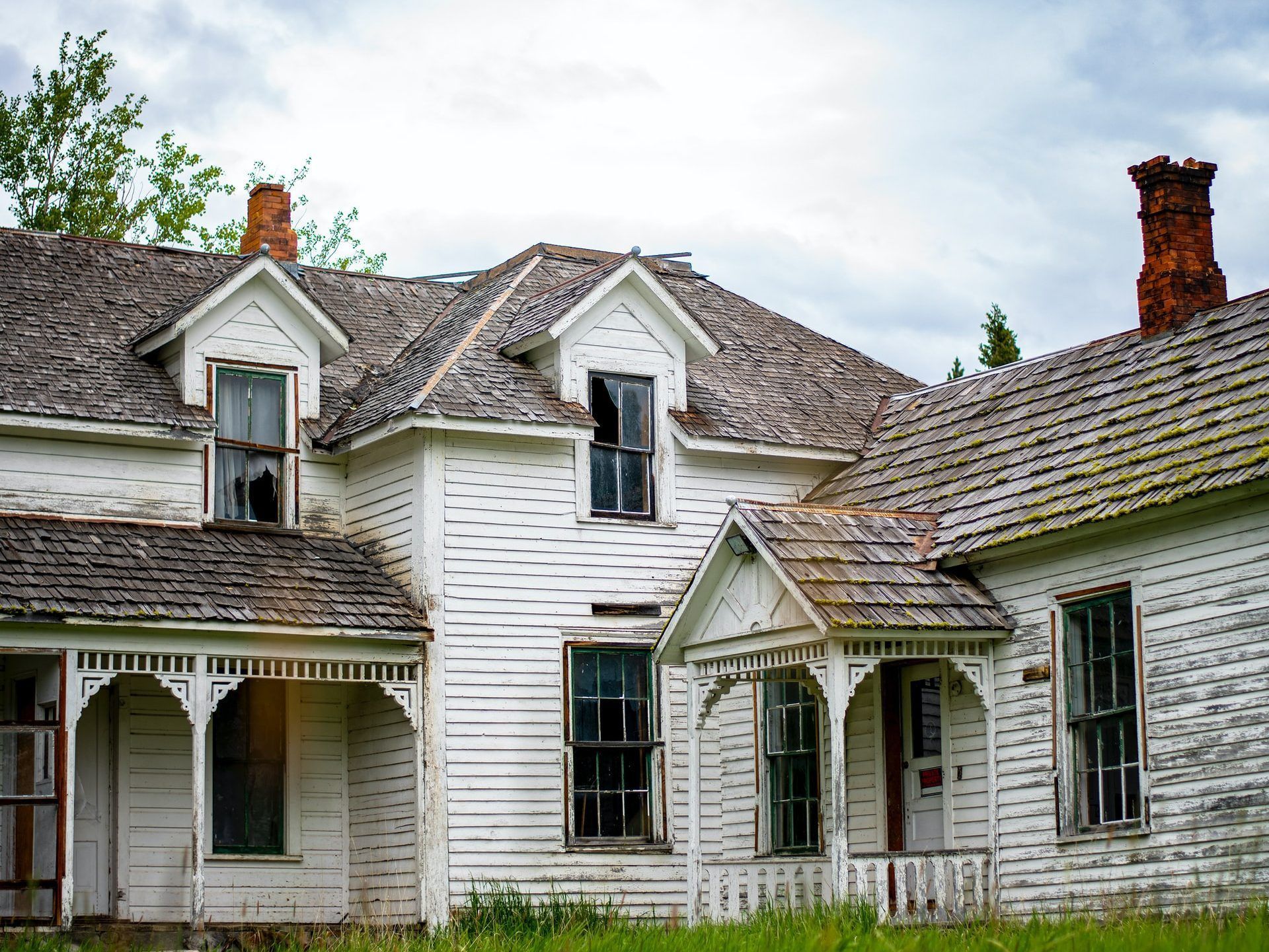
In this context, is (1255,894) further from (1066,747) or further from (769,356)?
(769,356)

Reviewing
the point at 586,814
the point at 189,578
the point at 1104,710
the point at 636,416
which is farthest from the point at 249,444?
the point at 1104,710

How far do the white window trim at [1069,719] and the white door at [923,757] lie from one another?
5.93 ft

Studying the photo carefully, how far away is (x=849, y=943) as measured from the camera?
8.66 metres

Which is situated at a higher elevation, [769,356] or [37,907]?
[769,356]

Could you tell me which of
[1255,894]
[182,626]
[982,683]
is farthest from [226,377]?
[1255,894]

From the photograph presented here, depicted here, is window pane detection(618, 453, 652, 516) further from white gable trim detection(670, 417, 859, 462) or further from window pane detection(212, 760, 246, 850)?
window pane detection(212, 760, 246, 850)

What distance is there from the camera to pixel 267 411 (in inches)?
813

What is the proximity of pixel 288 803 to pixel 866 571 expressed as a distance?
22.3 ft

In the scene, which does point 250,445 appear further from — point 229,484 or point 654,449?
point 654,449

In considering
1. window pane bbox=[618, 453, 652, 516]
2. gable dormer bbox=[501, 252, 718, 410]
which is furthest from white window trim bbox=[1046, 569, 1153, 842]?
gable dormer bbox=[501, 252, 718, 410]

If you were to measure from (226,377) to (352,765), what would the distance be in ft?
14.5

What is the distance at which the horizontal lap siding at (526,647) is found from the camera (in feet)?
63.1

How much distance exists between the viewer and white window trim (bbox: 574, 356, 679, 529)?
67.1 ft

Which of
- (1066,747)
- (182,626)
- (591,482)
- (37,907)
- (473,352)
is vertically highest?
(473,352)
